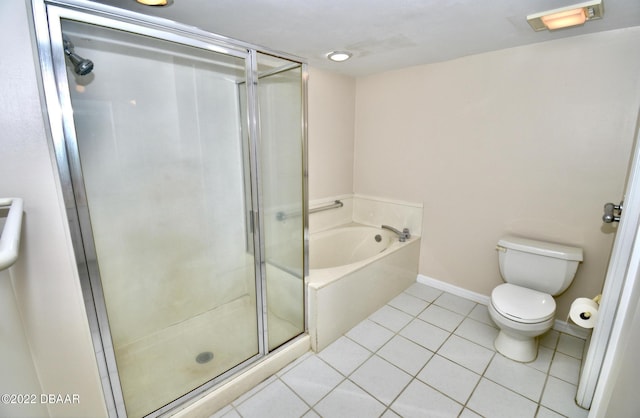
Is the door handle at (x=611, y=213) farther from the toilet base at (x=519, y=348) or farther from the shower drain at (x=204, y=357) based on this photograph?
the shower drain at (x=204, y=357)

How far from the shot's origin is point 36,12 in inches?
35.9

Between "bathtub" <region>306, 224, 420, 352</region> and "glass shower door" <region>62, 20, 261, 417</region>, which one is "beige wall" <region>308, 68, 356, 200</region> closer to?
"bathtub" <region>306, 224, 420, 352</region>

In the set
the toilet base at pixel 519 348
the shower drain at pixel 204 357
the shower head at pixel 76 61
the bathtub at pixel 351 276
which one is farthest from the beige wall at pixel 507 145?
the shower head at pixel 76 61

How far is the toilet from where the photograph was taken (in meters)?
1.74

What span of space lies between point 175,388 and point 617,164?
296 cm

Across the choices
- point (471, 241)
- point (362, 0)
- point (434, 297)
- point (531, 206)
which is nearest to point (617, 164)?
point (531, 206)

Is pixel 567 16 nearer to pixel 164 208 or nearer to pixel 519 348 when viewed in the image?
pixel 519 348

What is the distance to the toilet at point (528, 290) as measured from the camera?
5.69ft

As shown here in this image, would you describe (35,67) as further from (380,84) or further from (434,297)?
(434,297)

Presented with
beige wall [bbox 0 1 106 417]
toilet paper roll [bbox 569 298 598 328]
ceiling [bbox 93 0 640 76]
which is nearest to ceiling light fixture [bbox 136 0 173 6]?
ceiling [bbox 93 0 640 76]

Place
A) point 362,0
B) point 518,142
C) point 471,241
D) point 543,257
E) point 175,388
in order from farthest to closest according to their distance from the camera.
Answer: point 471,241 < point 518,142 < point 543,257 < point 175,388 < point 362,0

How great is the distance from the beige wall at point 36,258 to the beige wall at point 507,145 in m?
2.52

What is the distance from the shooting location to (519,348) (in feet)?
6.10

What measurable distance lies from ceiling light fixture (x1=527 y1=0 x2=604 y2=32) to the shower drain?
8.75 feet
